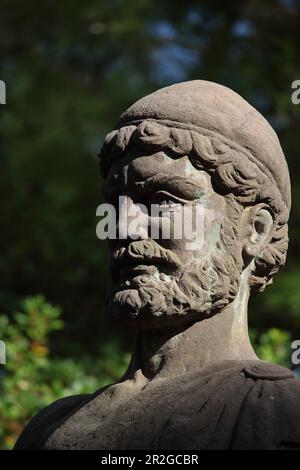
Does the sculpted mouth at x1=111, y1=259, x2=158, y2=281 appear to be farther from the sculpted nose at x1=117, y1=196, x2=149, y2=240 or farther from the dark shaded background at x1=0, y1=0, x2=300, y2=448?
the dark shaded background at x1=0, y1=0, x2=300, y2=448

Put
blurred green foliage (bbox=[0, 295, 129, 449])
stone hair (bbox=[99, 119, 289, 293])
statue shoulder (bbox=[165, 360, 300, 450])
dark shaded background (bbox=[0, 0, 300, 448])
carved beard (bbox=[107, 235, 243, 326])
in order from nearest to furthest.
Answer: statue shoulder (bbox=[165, 360, 300, 450]), carved beard (bbox=[107, 235, 243, 326]), stone hair (bbox=[99, 119, 289, 293]), blurred green foliage (bbox=[0, 295, 129, 449]), dark shaded background (bbox=[0, 0, 300, 448])

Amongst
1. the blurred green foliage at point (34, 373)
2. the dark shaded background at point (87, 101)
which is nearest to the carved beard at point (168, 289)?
the blurred green foliage at point (34, 373)

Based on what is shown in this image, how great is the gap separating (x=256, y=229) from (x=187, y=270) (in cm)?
32

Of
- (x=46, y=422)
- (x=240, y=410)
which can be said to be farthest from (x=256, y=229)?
(x=46, y=422)

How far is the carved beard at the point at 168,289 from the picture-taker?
12.9 feet

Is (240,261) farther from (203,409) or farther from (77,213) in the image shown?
(77,213)

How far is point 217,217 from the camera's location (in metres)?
4.04

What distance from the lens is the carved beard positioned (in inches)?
154

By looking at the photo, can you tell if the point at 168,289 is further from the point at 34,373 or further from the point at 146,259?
the point at 34,373

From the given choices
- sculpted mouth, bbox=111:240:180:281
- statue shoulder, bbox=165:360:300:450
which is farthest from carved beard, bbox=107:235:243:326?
statue shoulder, bbox=165:360:300:450
